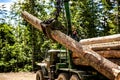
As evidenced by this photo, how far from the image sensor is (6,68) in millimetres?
41031

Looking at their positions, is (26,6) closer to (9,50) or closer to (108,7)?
(9,50)

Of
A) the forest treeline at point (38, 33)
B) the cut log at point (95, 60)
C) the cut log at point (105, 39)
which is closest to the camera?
the cut log at point (95, 60)

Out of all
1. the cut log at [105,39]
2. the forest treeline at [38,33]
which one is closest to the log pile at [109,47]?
the cut log at [105,39]

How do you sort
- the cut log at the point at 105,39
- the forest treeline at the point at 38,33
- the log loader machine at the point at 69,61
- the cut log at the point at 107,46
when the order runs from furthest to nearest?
the forest treeline at the point at 38,33 < the cut log at the point at 105,39 < the cut log at the point at 107,46 < the log loader machine at the point at 69,61

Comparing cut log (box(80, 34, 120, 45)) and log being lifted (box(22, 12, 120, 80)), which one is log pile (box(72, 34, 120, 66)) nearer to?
cut log (box(80, 34, 120, 45))

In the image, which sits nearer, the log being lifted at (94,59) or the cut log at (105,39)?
the log being lifted at (94,59)

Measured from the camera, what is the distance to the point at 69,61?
13.9 m

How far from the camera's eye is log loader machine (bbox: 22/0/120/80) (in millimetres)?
7543

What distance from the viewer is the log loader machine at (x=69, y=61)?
297 inches

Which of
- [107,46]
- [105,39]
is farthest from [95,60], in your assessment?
[105,39]

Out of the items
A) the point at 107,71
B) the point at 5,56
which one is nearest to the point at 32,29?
the point at 5,56

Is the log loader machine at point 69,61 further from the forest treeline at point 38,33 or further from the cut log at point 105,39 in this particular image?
the forest treeline at point 38,33

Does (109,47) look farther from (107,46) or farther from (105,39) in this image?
(105,39)

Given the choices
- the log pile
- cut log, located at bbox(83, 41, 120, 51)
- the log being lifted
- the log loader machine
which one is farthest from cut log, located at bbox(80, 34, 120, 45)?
the log being lifted
